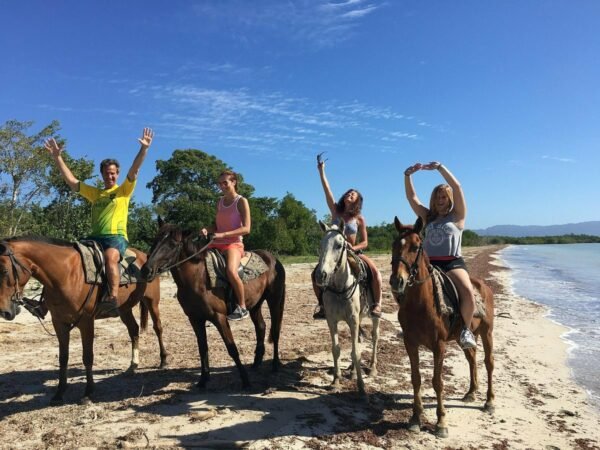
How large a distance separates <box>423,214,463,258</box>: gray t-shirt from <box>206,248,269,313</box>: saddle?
266 cm

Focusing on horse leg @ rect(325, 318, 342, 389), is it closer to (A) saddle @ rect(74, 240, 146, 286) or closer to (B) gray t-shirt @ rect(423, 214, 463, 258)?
(B) gray t-shirt @ rect(423, 214, 463, 258)

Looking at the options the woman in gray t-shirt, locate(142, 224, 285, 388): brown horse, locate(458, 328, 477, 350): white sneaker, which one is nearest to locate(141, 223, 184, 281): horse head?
locate(142, 224, 285, 388): brown horse

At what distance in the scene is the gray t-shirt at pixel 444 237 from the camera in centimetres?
471

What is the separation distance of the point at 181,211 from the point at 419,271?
107 feet

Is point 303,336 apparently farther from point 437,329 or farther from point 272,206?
point 272,206

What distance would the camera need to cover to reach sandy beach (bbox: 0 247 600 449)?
13.8ft

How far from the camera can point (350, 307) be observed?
218 inches

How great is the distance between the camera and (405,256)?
412cm

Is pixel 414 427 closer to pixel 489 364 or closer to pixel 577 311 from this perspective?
pixel 489 364

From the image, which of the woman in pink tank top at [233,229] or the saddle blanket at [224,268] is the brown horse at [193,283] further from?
the woman in pink tank top at [233,229]

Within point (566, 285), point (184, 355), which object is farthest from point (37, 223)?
point (566, 285)

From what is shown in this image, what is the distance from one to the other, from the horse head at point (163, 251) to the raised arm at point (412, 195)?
304 cm

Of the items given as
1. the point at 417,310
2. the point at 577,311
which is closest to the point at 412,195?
the point at 417,310

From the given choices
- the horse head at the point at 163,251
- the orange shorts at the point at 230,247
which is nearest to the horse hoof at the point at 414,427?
the orange shorts at the point at 230,247
